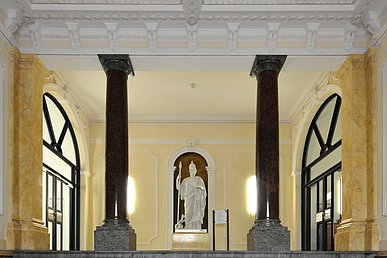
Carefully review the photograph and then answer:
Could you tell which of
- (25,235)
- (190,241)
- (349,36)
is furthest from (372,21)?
(25,235)

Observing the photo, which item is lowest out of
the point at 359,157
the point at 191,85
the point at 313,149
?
the point at 359,157

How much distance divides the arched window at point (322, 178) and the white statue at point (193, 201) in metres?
2.35

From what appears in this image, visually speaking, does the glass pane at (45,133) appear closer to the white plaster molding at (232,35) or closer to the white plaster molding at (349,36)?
the white plaster molding at (232,35)

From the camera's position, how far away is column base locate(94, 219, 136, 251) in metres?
9.66

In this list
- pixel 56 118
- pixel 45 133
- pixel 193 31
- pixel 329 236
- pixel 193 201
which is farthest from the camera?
pixel 56 118

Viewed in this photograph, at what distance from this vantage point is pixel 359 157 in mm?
9930

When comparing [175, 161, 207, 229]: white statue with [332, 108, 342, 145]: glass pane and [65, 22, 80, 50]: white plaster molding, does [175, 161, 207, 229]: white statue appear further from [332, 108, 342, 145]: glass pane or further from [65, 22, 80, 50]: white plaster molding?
[65, 22, 80, 50]: white plaster molding

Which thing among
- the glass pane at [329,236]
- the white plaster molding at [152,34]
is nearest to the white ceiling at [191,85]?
the white plaster molding at [152,34]

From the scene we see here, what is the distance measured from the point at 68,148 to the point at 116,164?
4968mm

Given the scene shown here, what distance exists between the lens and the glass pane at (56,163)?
12729 millimetres

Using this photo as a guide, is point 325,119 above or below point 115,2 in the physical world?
below

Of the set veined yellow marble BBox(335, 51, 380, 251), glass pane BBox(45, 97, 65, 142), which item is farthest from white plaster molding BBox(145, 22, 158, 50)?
glass pane BBox(45, 97, 65, 142)

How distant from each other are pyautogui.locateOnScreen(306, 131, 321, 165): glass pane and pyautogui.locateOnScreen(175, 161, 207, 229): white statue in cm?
256

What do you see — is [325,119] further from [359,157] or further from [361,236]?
[361,236]
